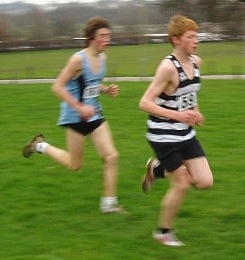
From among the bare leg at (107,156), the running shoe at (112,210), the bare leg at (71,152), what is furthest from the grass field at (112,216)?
the bare leg at (71,152)

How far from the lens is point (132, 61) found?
2367cm

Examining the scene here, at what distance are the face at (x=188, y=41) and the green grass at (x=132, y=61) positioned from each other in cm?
1673

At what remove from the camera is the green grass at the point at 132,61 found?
22.8m

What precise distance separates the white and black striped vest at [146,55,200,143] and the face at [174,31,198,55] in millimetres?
112

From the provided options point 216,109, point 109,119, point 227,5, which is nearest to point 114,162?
point 109,119

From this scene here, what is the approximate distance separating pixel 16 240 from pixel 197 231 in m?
1.41

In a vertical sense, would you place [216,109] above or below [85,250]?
below

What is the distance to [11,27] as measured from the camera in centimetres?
2659

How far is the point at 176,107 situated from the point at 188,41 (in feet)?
1.60

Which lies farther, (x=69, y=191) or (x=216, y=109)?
(x=216, y=109)

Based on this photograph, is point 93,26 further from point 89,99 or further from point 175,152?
point 175,152

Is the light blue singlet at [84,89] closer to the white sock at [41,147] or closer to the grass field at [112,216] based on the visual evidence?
the white sock at [41,147]

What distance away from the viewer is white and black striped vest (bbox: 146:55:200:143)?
523cm

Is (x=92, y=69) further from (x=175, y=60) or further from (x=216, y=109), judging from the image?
(x=216, y=109)
